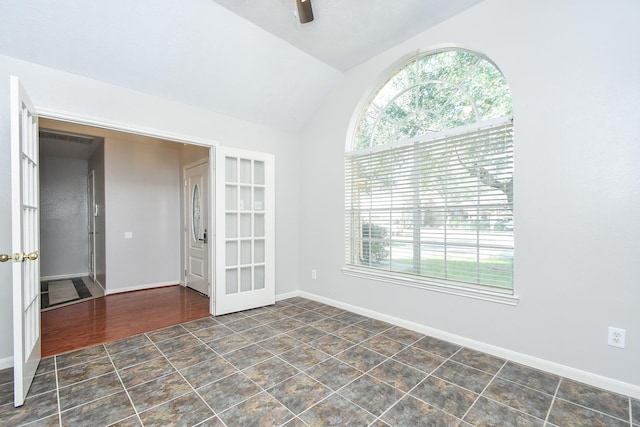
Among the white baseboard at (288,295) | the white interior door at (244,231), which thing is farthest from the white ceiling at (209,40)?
the white baseboard at (288,295)

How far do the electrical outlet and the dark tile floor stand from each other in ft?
1.15

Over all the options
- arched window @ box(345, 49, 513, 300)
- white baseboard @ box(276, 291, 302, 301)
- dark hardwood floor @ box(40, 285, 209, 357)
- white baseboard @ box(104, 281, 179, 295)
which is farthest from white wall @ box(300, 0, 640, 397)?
white baseboard @ box(104, 281, 179, 295)

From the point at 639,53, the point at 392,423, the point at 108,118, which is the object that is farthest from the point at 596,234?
the point at 108,118

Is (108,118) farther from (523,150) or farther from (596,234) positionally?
(596,234)

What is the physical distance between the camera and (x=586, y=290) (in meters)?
2.26

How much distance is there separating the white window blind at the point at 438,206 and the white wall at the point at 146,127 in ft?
3.46

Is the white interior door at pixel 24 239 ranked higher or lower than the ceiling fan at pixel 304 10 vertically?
lower

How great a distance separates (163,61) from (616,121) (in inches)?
156

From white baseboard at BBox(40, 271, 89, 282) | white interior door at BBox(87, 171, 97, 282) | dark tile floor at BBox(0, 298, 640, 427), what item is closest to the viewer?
dark tile floor at BBox(0, 298, 640, 427)

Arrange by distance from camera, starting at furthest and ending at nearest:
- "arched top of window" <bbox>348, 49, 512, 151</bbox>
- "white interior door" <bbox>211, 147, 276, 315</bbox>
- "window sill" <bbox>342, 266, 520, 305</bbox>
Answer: "white interior door" <bbox>211, 147, 276, 315</bbox> → "arched top of window" <bbox>348, 49, 512, 151</bbox> → "window sill" <bbox>342, 266, 520, 305</bbox>

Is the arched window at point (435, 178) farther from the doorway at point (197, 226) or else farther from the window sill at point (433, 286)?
the doorway at point (197, 226)

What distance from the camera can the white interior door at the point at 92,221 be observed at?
239 inches

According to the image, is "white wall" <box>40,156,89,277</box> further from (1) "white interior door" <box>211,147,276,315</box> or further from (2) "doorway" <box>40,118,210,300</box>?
(1) "white interior door" <box>211,147,276,315</box>

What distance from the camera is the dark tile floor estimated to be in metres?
1.87
